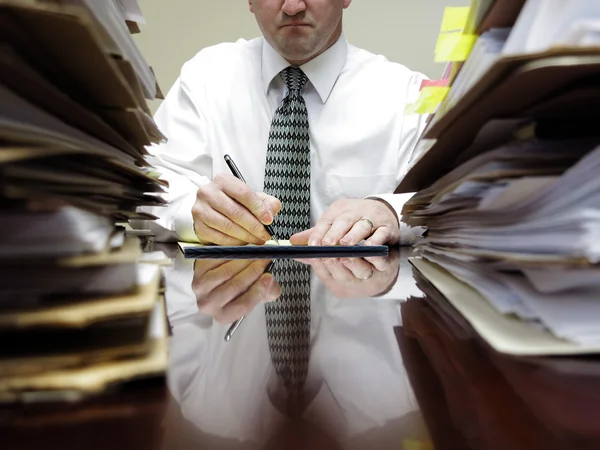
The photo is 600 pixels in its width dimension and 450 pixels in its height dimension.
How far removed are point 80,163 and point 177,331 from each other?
4.1 inches

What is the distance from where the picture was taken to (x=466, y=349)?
0.23m

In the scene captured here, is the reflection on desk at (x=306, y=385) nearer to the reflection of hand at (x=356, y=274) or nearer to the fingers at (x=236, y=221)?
the reflection of hand at (x=356, y=274)

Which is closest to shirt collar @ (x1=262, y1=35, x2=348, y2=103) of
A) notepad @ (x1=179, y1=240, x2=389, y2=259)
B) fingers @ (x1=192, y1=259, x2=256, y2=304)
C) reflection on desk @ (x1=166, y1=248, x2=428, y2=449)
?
notepad @ (x1=179, y1=240, x2=389, y2=259)

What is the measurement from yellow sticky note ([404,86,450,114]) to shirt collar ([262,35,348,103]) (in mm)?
979

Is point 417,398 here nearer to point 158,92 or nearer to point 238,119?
point 158,92

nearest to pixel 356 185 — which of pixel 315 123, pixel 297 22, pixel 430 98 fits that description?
pixel 315 123

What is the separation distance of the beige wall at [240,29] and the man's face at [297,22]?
1.91 ft

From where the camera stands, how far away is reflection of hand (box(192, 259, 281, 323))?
0.33 metres

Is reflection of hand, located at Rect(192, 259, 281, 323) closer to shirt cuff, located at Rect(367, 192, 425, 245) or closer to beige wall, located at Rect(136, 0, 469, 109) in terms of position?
shirt cuff, located at Rect(367, 192, 425, 245)

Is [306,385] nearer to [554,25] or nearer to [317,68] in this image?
[554,25]

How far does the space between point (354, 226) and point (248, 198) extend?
0.20 meters

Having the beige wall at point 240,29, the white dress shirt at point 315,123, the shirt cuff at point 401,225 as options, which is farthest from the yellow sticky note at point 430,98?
the beige wall at point 240,29

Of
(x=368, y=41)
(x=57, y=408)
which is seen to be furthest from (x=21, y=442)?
(x=368, y=41)

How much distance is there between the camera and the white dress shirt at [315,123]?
54.2 inches
